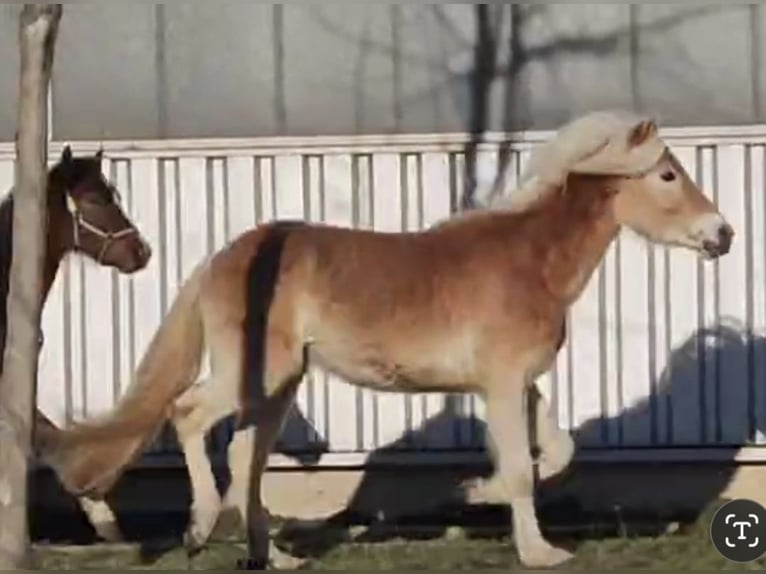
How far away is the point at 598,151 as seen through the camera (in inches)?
374

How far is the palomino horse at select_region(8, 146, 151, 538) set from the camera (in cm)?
1045

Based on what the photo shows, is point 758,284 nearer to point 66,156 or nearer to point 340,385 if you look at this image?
point 340,385

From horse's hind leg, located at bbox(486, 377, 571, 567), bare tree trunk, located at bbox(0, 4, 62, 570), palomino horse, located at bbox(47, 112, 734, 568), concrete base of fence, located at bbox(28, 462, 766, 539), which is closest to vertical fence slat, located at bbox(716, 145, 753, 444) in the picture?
concrete base of fence, located at bbox(28, 462, 766, 539)

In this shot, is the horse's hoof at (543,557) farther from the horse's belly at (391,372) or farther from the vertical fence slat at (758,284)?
the vertical fence slat at (758,284)

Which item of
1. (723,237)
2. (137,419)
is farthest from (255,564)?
(723,237)

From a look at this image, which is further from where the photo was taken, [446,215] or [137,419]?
[446,215]

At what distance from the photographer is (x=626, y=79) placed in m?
11.3

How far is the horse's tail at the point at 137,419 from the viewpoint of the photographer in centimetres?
Answer: 949

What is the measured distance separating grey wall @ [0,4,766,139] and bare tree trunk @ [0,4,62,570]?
128 inches

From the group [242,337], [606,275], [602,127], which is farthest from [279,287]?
[606,275]

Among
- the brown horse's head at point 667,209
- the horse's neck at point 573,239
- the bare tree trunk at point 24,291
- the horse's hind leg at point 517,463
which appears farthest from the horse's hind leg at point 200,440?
the brown horse's head at point 667,209

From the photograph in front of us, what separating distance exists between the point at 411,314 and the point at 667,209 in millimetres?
1153

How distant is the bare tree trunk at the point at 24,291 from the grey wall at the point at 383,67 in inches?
128

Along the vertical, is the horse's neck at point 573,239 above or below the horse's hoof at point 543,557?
above
